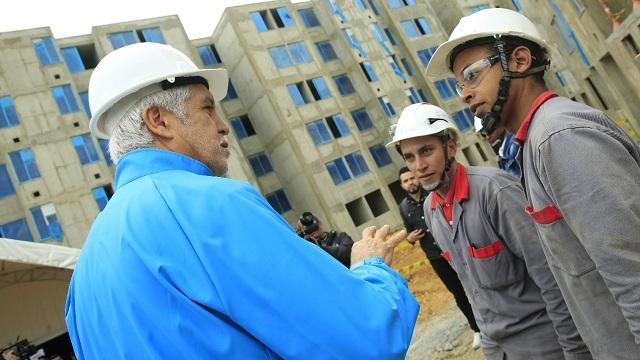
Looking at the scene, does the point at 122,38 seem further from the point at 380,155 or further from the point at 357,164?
the point at 380,155

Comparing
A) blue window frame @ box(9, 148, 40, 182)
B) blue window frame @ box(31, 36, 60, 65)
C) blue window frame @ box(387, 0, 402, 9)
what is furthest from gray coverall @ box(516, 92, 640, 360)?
blue window frame @ box(387, 0, 402, 9)

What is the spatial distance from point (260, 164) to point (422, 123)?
28.5 m

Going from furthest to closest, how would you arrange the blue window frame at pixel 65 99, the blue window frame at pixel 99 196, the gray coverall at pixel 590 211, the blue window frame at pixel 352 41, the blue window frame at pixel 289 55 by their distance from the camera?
1. the blue window frame at pixel 352 41
2. the blue window frame at pixel 289 55
3. the blue window frame at pixel 65 99
4. the blue window frame at pixel 99 196
5. the gray coverall at pixel 590 211

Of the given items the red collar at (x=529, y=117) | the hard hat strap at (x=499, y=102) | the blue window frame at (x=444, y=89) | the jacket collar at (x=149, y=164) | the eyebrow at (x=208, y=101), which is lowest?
the red collar at (x=529, y=117)

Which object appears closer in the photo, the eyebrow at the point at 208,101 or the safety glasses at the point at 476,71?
the eyebrow at the point at 208,101

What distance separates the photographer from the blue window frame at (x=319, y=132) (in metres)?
30.6

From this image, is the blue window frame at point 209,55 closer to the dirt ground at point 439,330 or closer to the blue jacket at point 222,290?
the dirt ground at point 439,330

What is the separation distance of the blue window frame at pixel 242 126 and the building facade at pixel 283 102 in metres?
0.11

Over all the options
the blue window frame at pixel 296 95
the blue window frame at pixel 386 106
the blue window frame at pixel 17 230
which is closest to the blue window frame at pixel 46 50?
the blue window frame at pixel 17 230

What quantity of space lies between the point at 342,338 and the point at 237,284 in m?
0.37

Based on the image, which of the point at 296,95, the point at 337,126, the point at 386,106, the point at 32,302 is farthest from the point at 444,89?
the point at 32,302

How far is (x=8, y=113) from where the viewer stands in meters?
23.9

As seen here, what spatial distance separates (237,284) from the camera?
131 cm

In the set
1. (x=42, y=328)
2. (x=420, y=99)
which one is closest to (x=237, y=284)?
(x=42, y=328)
